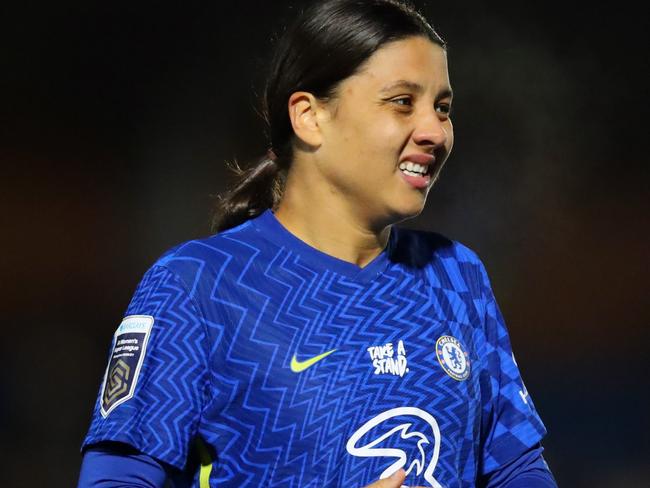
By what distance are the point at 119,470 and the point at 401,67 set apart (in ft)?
2.06

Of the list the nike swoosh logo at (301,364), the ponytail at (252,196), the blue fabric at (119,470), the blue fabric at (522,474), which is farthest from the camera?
the ponytail at (252,196)

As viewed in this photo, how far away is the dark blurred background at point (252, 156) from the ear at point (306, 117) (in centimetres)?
155

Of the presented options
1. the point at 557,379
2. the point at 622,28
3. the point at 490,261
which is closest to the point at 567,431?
the point at 557,379

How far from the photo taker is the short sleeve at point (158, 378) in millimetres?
1204

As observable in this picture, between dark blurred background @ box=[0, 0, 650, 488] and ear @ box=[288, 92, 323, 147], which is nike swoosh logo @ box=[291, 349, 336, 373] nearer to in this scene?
ear @ box=[288, 92, 323, 147]

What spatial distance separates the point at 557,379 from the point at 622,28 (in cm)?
106

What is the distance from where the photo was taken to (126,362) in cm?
125

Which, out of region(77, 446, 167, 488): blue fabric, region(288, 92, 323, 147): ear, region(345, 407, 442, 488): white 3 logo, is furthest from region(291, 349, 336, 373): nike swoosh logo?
region(288, 92, 323, 147): ear

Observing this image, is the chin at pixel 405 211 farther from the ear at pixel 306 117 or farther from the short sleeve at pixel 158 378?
the short sleeve at pixel 158 378

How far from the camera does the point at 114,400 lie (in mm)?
1230

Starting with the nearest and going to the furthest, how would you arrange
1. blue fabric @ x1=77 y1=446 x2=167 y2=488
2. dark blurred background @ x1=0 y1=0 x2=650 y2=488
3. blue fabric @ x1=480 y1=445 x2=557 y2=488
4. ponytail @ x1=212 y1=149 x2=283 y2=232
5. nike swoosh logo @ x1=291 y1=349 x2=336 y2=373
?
blue fabric @ x1=77 y1=446 x2=167 y2=488 → nike swoosh logo @ x1=291 y1=349 x2=336 y2=373 → blue fabric @ x1=480 y1=445 x2=557 y2=488 → ponytail @ x1=212 y1=149 x2=283 y2=232 → dark blurred background @ x1=0 y1=0 x2=650 y2=488

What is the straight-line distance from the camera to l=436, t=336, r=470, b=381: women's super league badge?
135 cm

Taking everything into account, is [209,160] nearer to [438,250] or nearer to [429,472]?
[438,250]

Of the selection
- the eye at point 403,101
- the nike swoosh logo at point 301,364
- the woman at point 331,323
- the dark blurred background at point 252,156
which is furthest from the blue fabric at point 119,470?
the dark blurred background at point 252,156
